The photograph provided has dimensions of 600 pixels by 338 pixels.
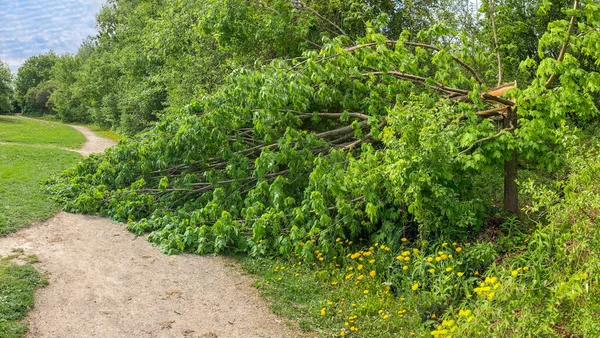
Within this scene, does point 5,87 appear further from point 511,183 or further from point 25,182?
point 511,183

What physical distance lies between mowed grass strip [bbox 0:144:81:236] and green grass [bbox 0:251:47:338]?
1.59 m

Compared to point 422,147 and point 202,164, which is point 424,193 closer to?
point 422,147

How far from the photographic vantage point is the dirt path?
482 centimetres

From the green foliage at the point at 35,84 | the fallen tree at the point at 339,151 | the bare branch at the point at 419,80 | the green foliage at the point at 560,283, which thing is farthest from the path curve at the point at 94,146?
the green foliage at the point at 35,84

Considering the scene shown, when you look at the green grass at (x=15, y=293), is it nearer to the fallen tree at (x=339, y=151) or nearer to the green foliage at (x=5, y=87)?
the fallen tree at (x=339, y=151)

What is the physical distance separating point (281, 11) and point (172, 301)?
269 inches

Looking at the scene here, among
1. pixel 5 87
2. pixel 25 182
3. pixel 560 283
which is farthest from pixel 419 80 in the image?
pixel 5 87

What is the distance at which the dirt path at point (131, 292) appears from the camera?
4.82 m

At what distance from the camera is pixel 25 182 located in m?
10.6

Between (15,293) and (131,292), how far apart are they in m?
1.18

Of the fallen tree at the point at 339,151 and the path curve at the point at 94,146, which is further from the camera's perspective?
the path curve at the point at 94,146

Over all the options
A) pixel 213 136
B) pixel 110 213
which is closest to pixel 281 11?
pixel 213 136

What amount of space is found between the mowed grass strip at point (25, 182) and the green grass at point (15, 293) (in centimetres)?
159

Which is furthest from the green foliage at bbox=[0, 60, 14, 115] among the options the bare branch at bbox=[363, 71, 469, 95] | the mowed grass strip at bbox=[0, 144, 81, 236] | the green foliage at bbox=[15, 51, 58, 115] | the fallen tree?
the bare branch at bbox=[363, 71, 469, 95]
